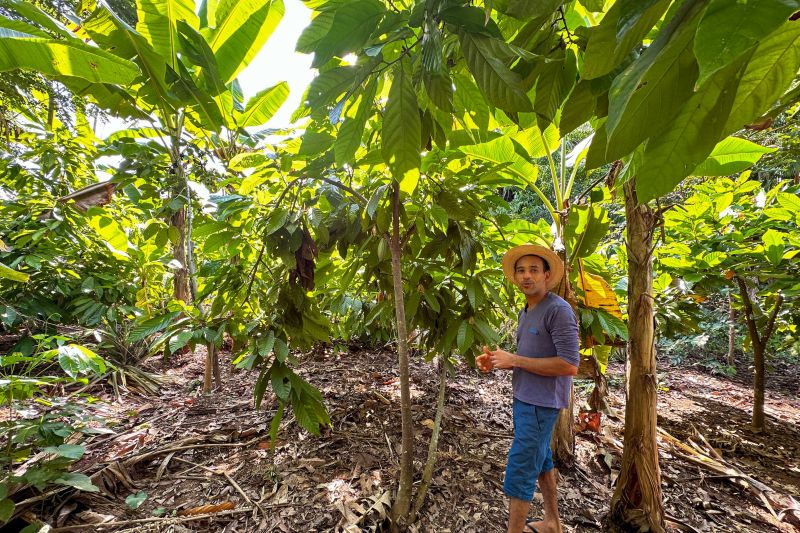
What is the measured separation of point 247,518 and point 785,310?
4150 millimetres

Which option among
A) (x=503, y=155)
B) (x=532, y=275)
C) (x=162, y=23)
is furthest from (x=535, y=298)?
(x=162, y=23)

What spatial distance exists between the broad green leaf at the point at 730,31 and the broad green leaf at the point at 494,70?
234 millimetres

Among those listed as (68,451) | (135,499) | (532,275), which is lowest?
(135,499)

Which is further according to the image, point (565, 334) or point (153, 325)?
point (565, 334)

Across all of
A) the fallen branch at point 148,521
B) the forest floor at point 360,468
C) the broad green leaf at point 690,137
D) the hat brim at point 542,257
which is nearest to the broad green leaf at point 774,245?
the hat brim at point 542,257

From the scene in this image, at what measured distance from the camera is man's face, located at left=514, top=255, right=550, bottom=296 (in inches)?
69.0

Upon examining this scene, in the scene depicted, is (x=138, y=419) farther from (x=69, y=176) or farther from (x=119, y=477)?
(x=69, y=176)

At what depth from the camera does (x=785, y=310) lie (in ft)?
9.35

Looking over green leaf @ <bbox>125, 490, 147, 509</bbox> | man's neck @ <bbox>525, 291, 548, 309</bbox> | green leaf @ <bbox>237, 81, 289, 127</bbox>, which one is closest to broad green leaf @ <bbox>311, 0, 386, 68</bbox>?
green leaf @ <bbox>237, 81, 289, 127</bbox>

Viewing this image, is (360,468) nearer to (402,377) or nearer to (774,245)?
(402,377)

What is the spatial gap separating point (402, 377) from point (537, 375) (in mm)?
691

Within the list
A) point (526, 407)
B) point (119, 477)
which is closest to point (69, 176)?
point (119, 477)

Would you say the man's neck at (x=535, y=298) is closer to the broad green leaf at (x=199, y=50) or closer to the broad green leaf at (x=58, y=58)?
the broad green leaf at (x=199, y=50)

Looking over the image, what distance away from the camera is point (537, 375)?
1.67 meters
